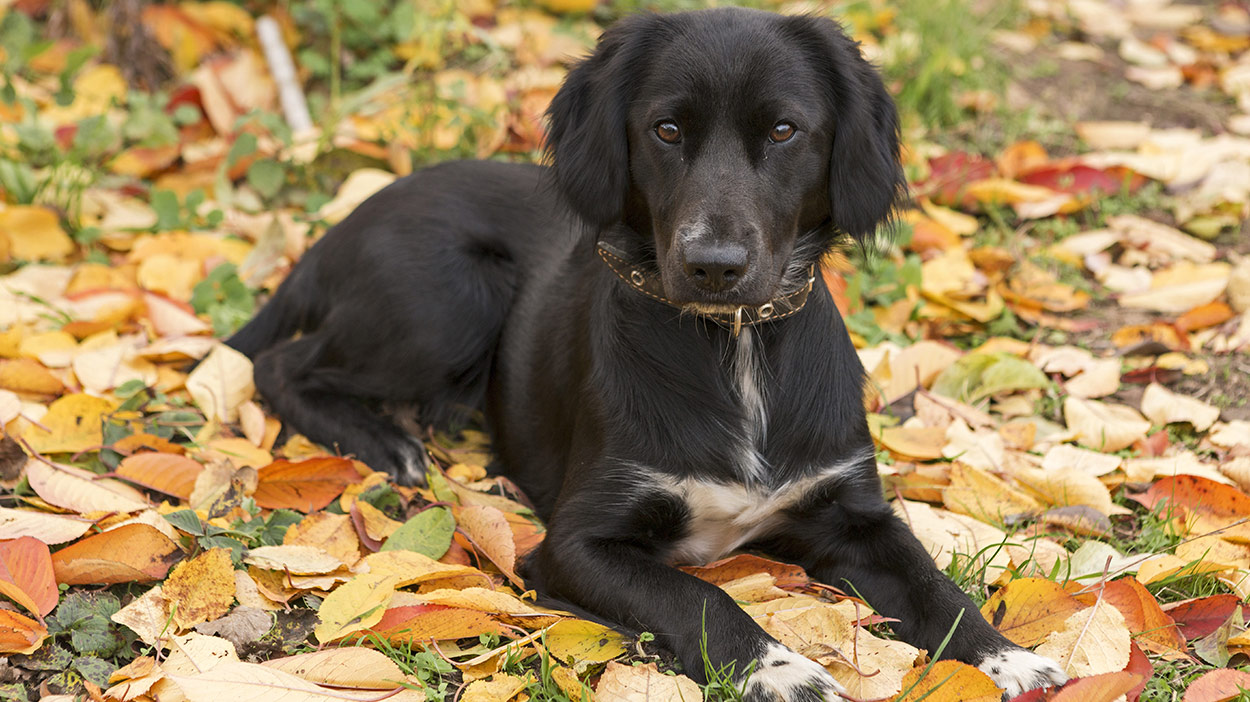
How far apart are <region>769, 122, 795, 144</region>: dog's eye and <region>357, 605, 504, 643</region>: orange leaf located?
4.25ft

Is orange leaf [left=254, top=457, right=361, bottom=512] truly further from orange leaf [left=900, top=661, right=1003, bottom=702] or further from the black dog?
orange leaf [left=900, top=661, right=1003, bottom=702]

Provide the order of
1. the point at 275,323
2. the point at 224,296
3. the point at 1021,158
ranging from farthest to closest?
the point at 1021,158 → the point at 224,296 → the point at 275,323

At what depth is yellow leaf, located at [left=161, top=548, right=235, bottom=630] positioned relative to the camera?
2.54 m

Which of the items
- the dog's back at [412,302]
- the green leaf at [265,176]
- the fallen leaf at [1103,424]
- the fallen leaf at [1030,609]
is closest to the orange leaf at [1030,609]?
the fallen leaf at [1030,609]

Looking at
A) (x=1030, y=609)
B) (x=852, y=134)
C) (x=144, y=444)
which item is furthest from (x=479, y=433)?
(x=1030, y=609)

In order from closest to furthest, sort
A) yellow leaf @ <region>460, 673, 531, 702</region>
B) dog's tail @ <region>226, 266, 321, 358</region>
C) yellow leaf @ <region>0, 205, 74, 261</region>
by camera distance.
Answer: yellow leaf @ <region>460, 673, 531, 702</region>, dog's tail @ <region>226, 266, 321, 358</region>, yellow leaf @ <region>0, 205, 74, 261</region>

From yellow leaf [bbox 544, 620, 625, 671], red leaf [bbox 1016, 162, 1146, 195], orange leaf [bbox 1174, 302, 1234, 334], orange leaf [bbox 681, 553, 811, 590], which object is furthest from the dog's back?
red leaf [bbox 1016, 162, 1146, 195]

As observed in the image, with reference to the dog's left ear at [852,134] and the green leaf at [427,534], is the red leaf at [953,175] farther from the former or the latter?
the green leaf at [427,534]

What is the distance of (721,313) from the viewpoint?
9.09 feet

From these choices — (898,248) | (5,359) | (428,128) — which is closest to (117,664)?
(5,359)

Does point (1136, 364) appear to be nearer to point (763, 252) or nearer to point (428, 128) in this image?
point (763, 252)

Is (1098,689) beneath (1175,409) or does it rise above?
above

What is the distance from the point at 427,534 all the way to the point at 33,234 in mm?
2540

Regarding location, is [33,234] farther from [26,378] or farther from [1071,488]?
[1071,488]
